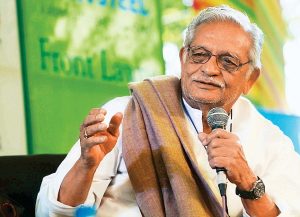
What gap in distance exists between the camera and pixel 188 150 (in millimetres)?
1769

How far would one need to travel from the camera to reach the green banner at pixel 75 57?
106 inches

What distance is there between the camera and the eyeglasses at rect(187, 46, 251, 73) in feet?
6.11

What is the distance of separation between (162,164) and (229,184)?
27 cm

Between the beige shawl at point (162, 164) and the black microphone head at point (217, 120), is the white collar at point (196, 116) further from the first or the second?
the black microphone head at point (217, 120)

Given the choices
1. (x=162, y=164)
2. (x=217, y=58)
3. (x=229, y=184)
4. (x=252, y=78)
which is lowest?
(x=229, y=184)

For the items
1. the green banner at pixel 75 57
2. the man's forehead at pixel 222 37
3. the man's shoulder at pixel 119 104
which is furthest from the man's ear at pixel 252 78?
the green banner at pixel 75 57

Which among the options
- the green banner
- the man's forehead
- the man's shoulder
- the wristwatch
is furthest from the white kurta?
the green banner

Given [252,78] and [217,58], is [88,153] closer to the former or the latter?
[217,58]

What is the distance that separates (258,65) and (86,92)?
1.21m

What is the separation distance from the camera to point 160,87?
1.97 meters

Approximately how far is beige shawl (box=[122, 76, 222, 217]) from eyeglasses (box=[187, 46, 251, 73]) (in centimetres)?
21

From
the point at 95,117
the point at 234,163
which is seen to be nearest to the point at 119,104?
the point at 95,117

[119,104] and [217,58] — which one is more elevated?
[217,58]

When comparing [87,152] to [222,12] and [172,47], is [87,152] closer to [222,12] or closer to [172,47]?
[222,12]
